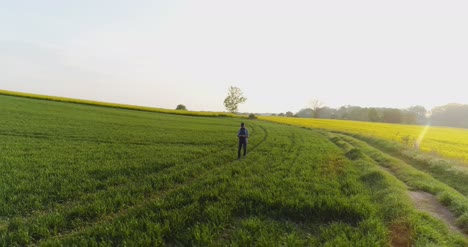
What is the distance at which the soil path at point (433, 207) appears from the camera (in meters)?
6.99

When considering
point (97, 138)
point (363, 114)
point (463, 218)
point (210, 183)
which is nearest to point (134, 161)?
point (210, 183)

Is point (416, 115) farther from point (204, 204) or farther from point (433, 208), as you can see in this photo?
point (204, 204)

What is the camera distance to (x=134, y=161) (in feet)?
39.5

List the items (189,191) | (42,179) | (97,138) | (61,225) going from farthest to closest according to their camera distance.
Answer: (97,138)
(42,179)
(189,191)
(61,225)

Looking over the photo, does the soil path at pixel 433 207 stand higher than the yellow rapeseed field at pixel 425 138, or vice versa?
the yellow rapeseed field at pixel 425 138

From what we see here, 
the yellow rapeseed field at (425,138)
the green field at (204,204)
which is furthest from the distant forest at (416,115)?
the green field at (204,204)

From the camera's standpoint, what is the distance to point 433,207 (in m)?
8.02

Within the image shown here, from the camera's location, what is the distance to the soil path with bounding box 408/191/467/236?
6.99 m

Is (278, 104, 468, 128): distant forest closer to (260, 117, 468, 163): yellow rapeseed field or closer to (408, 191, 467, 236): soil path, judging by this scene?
(260, 117, 468, 163): yellow rapeseed field

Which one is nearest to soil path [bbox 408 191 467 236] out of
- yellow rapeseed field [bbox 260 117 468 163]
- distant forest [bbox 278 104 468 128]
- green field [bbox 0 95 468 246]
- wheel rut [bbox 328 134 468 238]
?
wheel rut [bbox 328 134 468 238]

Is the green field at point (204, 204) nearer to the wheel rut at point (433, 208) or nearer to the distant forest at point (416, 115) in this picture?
the wheel rut at point (433, 208)

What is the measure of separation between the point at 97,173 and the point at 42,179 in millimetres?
1767

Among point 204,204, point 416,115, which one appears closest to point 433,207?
point 204,204

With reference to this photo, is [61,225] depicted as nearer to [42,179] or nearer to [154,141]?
[42,179]
